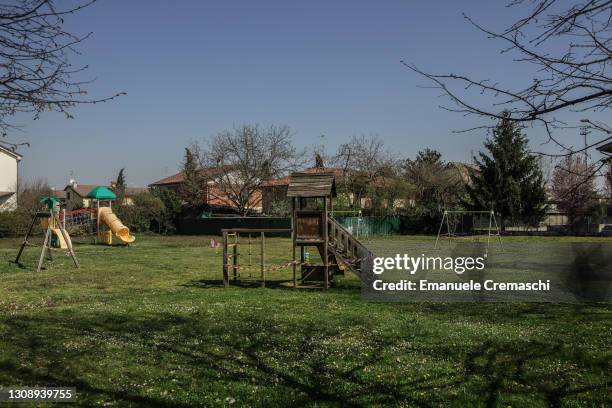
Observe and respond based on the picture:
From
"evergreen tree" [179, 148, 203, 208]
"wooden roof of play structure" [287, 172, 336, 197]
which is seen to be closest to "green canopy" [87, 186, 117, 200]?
"evergreen tree" [179, 148, 203, 208]

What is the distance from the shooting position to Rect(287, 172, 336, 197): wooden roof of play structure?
55.5ft

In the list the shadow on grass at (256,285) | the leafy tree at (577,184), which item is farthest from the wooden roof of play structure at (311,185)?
the leafy tree at (577,184)

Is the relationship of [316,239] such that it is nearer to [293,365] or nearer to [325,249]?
[325,249]

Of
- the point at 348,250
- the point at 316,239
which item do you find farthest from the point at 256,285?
the point at 348,250

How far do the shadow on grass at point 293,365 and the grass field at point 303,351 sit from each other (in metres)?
0.02

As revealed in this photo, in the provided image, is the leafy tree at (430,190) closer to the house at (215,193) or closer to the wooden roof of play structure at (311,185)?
the house at (215,193)

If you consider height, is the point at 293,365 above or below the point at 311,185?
below

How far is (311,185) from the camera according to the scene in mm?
17234

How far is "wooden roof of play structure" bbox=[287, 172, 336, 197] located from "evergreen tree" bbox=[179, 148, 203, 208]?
146 ft

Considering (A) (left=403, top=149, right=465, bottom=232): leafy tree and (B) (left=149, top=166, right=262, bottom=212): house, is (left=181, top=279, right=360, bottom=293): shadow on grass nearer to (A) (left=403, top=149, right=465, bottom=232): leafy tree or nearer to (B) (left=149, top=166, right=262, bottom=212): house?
(A) (left=403, top=149, right=465, bottom=232): leafy tree

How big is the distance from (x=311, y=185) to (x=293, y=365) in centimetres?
1054

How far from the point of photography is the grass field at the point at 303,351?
600 cm

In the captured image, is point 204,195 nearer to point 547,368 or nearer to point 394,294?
point 394,294

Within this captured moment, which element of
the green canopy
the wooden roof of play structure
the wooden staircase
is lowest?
the wooden staircase
